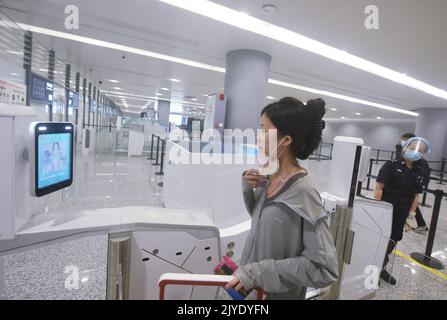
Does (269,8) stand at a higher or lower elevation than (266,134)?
higher

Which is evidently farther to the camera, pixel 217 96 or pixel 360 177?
pixel 217 96

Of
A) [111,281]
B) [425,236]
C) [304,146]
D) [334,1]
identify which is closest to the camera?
[304,146]

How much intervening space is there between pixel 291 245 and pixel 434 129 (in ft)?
41.4

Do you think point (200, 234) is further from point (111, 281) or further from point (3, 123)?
point (3, 123)

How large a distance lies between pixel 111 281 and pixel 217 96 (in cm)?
423

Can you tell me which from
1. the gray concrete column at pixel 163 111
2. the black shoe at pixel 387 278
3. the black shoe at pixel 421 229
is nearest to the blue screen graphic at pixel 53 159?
the black shoe at pixel 387 278

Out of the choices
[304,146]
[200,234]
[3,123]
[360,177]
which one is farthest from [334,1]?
[3,123]

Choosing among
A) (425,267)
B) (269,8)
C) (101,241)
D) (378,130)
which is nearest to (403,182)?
(425,267)

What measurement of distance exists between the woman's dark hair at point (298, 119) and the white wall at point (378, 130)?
65.8 feet

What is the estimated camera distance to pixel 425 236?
3721 mm

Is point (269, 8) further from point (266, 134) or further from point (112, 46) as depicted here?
point (112, 46)

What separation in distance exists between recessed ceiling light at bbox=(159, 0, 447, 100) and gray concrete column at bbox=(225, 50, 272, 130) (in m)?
0.73

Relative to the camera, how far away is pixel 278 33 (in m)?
4.04

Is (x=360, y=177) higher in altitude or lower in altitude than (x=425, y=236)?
higher
